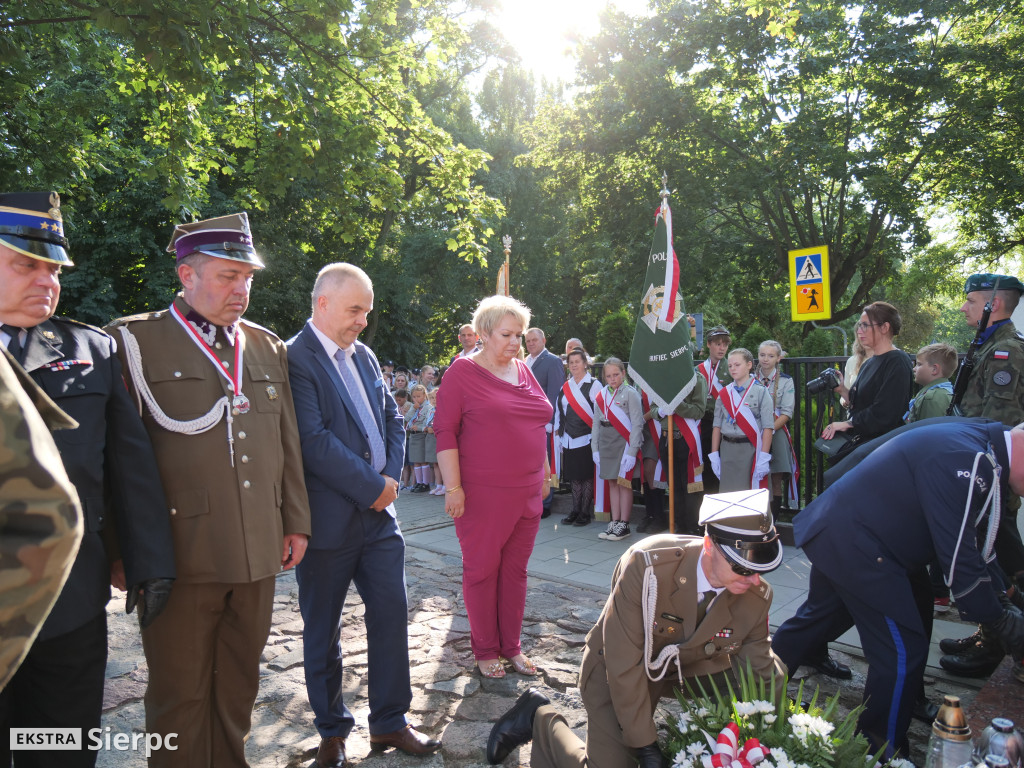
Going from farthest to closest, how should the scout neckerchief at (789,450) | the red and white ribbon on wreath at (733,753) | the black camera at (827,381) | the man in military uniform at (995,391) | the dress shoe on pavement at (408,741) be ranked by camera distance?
the scout neckerchief at (789,450)
the black camera at (827,381)
the man in military uniform at (995,391)
the dress shoe on pavement at (408,741)
the red and white ribbon on wreath at (733,753)

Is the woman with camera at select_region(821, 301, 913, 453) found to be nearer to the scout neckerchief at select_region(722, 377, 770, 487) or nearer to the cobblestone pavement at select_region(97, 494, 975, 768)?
the scout neckerchief at select_region(722, 377, 770, 487)

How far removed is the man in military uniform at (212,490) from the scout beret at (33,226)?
0.42m

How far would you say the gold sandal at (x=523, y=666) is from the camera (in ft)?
13.2

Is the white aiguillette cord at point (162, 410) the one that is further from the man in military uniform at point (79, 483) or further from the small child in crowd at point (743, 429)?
the small child in crowd at point (743, 429)

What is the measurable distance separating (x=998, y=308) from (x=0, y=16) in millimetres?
8938

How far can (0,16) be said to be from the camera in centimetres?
Result: 661

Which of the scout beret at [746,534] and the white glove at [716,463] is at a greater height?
the scout beret at [746,534]

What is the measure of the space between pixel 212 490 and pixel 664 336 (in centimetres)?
549

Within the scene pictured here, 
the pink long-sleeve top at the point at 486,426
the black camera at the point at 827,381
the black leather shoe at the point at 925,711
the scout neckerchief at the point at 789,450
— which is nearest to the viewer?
the black leather shoe at the point at 925,711

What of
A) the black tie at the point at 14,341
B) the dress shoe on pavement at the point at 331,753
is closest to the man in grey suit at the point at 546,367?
the dress shoe on pavement at the point at 331,753

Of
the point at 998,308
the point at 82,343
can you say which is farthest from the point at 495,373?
the point at 998,308

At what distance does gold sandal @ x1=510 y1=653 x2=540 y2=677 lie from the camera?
402 centimetres

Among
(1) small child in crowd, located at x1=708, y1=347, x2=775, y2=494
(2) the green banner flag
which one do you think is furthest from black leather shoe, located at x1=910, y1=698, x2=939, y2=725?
(2) the green banner flag

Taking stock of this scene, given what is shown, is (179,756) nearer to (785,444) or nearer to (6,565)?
(6,565)
